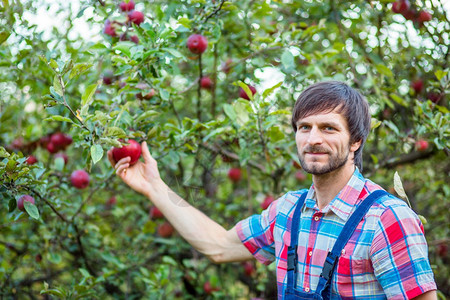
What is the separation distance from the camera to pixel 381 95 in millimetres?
2748

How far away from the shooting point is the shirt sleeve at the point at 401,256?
1.40m

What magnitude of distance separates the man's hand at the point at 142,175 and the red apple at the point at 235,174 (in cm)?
145

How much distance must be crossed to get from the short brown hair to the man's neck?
0.12 meters

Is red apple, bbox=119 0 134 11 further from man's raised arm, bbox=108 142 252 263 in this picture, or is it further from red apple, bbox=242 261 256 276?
red apple, bbox=242 261 256 276

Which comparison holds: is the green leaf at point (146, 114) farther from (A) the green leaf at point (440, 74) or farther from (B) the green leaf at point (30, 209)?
(A) the green leaf at point (440, 74)

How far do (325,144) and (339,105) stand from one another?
6.2 inches

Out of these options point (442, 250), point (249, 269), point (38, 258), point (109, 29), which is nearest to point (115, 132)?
point (109, 29)

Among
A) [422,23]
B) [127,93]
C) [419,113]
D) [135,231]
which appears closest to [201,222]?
[127,93]

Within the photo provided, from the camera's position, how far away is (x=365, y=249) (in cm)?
148

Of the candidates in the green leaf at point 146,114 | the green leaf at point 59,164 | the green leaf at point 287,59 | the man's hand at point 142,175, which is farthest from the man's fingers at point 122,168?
the green leaf at point 287,59

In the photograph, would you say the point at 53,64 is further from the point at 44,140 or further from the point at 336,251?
the point at 44,140

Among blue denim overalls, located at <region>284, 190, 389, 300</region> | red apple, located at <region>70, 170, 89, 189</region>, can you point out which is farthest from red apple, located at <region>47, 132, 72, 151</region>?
blue denim overalls, located at <region>284, 190, 389, 300</region>

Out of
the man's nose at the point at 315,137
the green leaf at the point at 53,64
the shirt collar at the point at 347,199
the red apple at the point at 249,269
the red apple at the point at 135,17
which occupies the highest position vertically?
the green leaf at the point at 53,64

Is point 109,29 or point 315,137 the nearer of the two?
point 315,137
